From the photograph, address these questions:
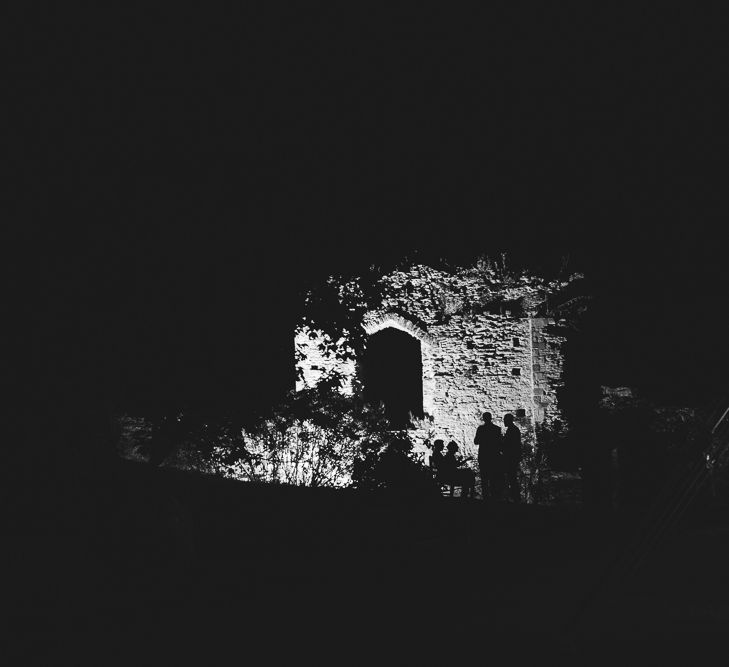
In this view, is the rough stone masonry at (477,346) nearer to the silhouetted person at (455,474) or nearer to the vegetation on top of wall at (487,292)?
the vegetation on top of wall at (487,292)

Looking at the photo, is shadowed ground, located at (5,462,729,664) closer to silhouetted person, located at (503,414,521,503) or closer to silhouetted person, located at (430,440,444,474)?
silhouetted person, located at (430,440,444,474)

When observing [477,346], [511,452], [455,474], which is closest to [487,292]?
[477,346]

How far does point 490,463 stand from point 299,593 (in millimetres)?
6779

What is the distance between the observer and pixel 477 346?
1716 cm

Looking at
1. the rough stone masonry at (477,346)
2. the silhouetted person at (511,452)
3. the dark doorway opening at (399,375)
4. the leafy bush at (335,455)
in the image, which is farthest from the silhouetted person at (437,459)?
the dark doorway opening at (399,375)

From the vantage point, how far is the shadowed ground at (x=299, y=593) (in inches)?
197

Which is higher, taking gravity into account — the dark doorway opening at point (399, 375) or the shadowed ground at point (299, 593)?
the dark doorway opening at point (399, 375)

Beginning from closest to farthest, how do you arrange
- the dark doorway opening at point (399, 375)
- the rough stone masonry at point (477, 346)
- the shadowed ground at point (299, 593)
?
the shadowed ground at point (299, 593)
the rough stone masonry at point (477, 346)
the dark doorway opening at point (399, 375)

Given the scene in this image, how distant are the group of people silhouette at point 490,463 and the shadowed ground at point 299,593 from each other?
381 cm

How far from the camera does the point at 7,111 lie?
19.5 ft

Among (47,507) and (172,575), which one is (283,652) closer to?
(172,575)

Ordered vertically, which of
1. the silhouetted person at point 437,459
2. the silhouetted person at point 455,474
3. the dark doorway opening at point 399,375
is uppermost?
the dark doorway opening at point 399,375

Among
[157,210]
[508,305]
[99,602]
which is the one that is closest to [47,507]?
[99,602]

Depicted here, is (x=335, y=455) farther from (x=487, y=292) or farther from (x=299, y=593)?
(x=299, y=593)
